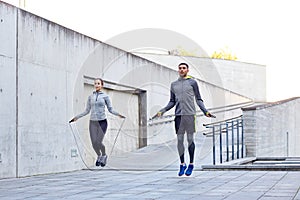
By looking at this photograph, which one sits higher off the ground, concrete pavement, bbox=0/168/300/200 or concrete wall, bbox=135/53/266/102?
concrete wall, bbox=135/53/266/102

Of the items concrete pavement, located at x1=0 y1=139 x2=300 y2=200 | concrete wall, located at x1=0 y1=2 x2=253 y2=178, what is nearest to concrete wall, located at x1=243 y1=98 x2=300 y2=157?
concrete pavement, located at x1=0 y1=139 x2=300 y2=200

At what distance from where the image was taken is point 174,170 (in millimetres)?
10258

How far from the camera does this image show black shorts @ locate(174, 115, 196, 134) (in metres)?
8.15

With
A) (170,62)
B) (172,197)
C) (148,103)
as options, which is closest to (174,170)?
(172,197)

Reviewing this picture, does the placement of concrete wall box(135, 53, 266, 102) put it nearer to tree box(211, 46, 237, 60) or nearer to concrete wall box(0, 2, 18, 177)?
tree box(211, 46, 237, 60)

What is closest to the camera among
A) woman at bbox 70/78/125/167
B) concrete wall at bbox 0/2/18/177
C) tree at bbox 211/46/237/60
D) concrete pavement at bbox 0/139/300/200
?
concrete pavement at bbox 0/139/300/200

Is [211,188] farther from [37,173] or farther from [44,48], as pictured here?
[44,48]

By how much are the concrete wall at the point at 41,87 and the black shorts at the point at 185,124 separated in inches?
114

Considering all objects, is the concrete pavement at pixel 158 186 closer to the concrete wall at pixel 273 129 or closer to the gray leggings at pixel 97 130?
the gray leggings at pixel 97 130

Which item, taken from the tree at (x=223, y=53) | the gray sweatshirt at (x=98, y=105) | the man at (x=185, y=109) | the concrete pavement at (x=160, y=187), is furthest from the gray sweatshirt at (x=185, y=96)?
the tree at (x=223, y=53)

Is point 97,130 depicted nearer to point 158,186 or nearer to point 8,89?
point 8,89

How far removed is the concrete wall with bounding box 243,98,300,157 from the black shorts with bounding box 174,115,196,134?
5530mm

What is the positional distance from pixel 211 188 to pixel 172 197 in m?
1.07

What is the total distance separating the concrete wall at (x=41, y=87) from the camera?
29.0 feet
